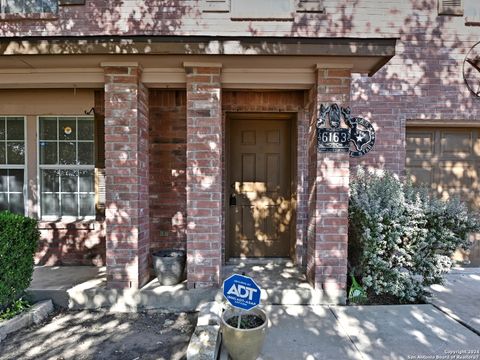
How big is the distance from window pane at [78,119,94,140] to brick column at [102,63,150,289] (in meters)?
1.36

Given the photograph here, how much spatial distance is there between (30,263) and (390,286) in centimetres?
395

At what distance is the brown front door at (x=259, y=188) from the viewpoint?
4.52 metres

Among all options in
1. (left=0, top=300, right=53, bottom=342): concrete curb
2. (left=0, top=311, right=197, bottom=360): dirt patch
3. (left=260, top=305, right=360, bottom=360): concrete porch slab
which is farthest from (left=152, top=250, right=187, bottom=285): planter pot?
(left=0, top=300, right=53, bottom=342): concrete curb

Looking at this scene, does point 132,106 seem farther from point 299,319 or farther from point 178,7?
point 299,319

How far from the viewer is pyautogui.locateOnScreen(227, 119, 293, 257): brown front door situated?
4520 millimetres

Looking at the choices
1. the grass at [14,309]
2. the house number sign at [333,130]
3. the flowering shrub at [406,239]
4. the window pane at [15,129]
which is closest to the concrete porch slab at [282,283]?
the flowering shrub at [406,239]

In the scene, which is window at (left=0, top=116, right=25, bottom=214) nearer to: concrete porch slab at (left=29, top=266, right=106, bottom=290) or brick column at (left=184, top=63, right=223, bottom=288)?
concrete porch slab at (left=29, top=266, right=106, bottom=290)

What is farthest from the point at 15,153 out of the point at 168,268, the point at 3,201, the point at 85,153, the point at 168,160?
the point at 168,268

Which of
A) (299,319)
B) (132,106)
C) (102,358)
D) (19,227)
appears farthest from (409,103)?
(19,227)

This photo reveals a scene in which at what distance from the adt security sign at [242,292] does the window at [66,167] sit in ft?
10.3

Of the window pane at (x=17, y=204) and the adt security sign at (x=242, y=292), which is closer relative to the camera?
the adt security sign at (x=242, y=292)

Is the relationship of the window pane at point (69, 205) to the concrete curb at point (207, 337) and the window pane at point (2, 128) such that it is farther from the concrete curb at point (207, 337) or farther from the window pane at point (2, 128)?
the concrete curb at point (207, 337)

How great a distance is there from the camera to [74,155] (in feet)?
15.0

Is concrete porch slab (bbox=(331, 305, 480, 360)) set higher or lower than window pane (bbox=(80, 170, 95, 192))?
lower
